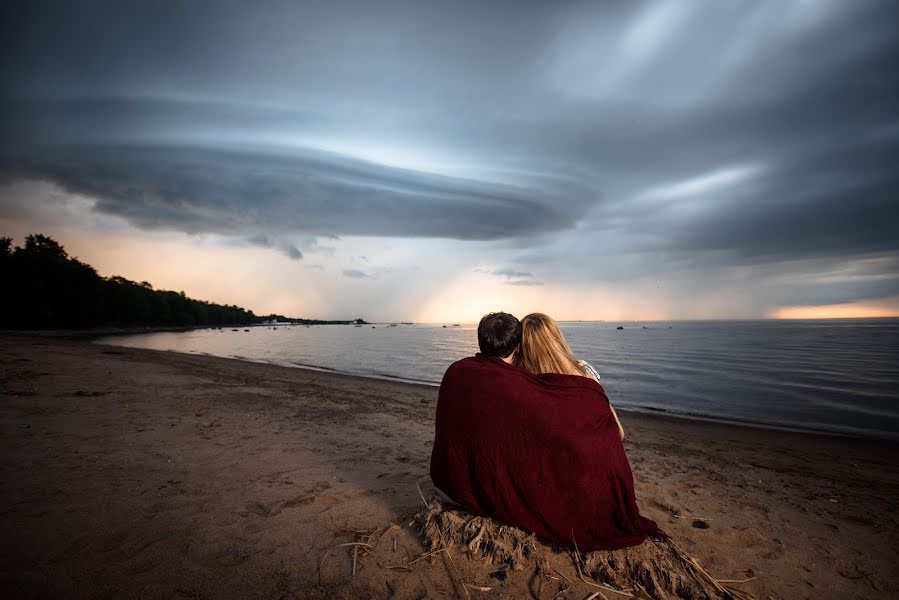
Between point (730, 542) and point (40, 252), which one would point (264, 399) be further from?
point (40, 252)

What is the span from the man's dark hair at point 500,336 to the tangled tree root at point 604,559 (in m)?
1.62

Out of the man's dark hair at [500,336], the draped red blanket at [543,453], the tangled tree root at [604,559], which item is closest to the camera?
the tangled tree root at [604,559]

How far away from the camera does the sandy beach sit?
3.12 metres

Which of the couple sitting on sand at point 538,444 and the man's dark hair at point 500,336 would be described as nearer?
the couple sitting on sand at point 538,444

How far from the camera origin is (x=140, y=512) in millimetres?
4105

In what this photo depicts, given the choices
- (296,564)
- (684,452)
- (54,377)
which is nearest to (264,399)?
(54,377)

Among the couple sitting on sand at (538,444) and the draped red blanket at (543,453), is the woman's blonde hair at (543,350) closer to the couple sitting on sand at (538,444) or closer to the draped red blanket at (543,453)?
the couple sitting on sand at (538,444)

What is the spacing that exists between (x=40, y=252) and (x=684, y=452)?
91.8 meters

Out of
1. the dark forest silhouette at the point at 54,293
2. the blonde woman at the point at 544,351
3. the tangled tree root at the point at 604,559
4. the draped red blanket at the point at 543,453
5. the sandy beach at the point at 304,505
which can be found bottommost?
the sandy beach at the point at 304,505

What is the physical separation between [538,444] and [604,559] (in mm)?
1167

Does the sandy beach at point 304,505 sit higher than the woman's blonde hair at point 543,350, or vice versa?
the woman's blonde hair at point 543,350

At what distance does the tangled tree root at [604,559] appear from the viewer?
2934 mm

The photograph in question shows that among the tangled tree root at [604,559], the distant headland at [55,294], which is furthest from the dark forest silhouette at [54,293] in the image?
the tangled tree root at [604,559]

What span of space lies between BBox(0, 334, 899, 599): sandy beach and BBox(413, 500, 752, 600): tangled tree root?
13cm
